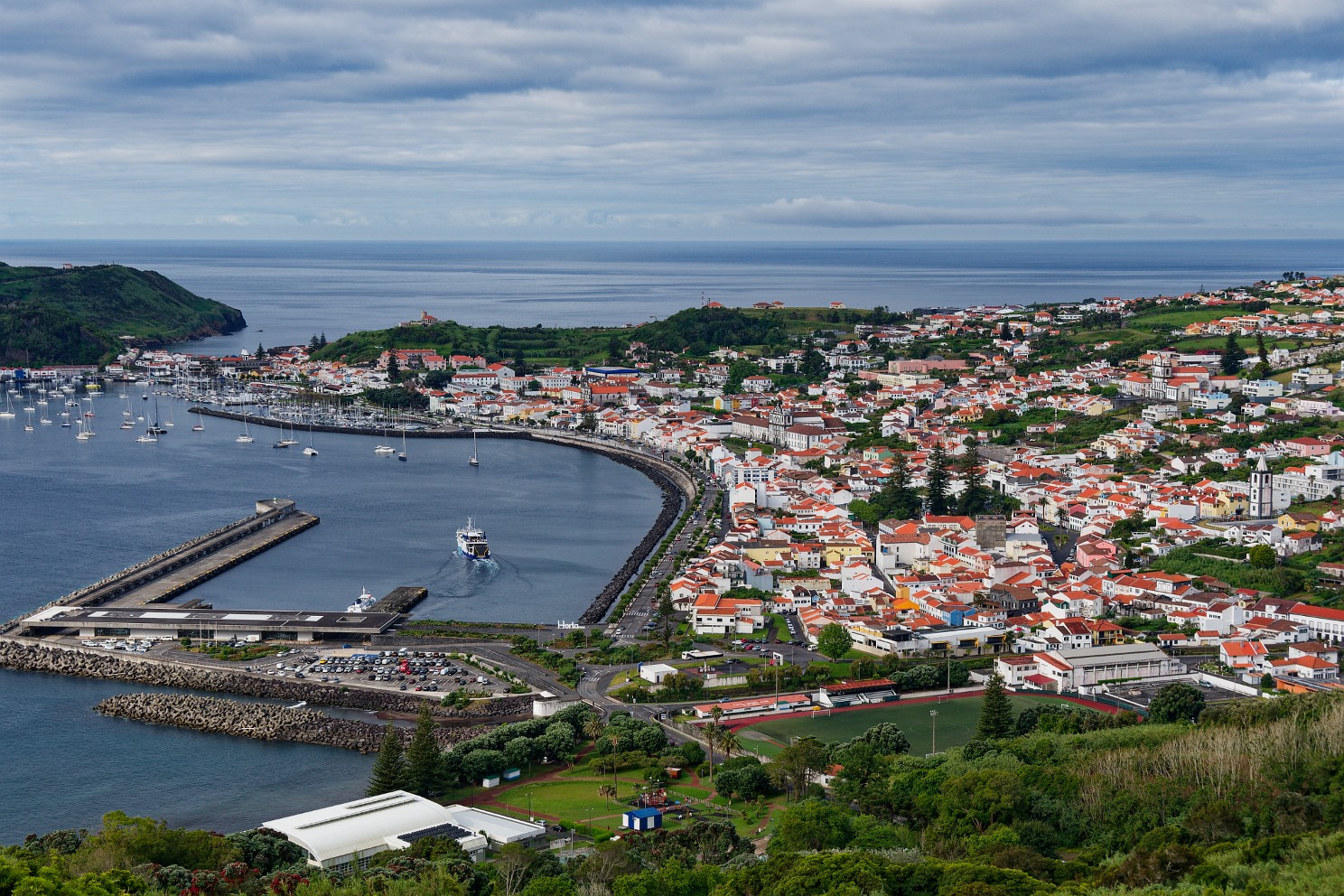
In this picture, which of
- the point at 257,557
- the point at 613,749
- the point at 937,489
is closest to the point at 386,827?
the point at 613,749

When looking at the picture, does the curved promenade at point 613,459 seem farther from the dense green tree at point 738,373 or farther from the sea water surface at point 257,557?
the dense green tree at point 738,373

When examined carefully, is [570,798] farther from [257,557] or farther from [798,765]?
[257,557]

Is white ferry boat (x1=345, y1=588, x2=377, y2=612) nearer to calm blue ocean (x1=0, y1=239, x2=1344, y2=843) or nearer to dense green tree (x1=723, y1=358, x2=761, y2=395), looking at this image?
calm blue ocean (x1=0, y1=239, x2=1344, y2=843)

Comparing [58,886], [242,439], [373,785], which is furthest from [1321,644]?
[242,439]

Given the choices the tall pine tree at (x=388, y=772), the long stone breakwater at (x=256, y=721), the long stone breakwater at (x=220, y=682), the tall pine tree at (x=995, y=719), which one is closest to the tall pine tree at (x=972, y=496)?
the tall pine tree at (x=995, y=719)

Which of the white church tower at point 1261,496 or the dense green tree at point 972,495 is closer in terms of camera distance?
the white church tower at point 1261,496
